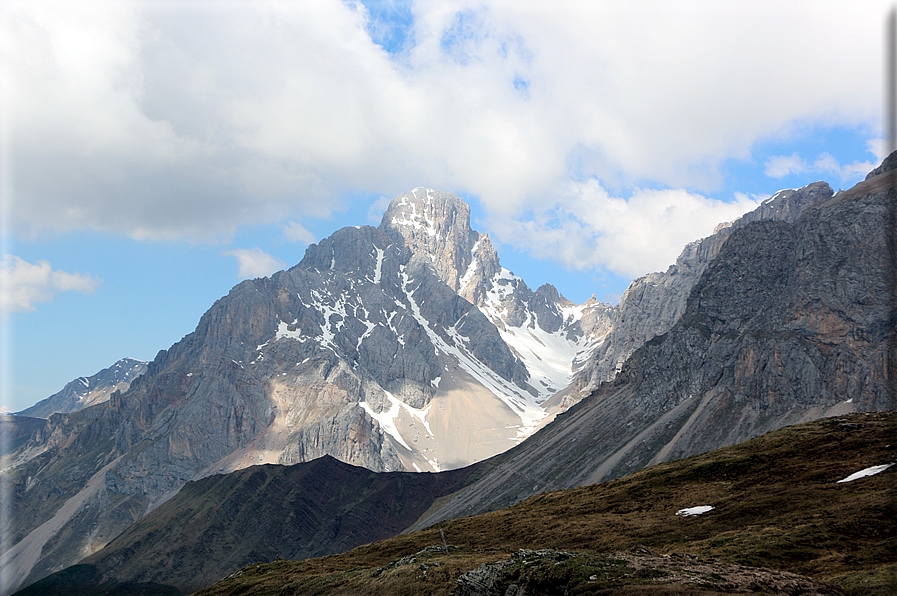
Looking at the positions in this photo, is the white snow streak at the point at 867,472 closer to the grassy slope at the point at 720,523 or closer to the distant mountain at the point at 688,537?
the distant mountain at the point at 688,537

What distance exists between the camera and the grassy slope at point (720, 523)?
1576 inches

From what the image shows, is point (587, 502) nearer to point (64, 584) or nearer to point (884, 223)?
point (884, 223)

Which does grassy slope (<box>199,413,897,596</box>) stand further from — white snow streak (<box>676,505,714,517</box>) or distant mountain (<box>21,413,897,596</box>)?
white snow streak (<box>676,505,714,517</box>)

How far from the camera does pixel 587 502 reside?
77438 mm

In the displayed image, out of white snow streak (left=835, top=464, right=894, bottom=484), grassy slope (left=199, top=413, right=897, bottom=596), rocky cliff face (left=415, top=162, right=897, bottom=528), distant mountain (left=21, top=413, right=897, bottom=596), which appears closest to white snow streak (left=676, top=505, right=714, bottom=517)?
distant mountain (left=21, top=413, right=897, bottom=596)

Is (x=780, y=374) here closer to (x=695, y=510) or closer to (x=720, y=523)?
(x=695, y=510)

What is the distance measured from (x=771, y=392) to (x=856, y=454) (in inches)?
4389

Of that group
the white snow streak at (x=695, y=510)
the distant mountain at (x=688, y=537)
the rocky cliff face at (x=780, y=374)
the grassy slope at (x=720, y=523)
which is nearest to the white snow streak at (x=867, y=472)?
the distant mountain at (x=688, y=537)

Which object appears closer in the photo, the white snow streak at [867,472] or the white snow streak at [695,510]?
the white snow streak at [867,472]

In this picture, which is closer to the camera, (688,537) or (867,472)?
(688,537)

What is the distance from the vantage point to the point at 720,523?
181 feet

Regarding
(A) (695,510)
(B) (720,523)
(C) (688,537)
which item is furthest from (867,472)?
(C) (688,537)

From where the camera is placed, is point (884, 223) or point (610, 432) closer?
point (884, 223)

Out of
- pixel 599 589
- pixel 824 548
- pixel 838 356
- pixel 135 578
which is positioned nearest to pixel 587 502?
pixel 824 548
